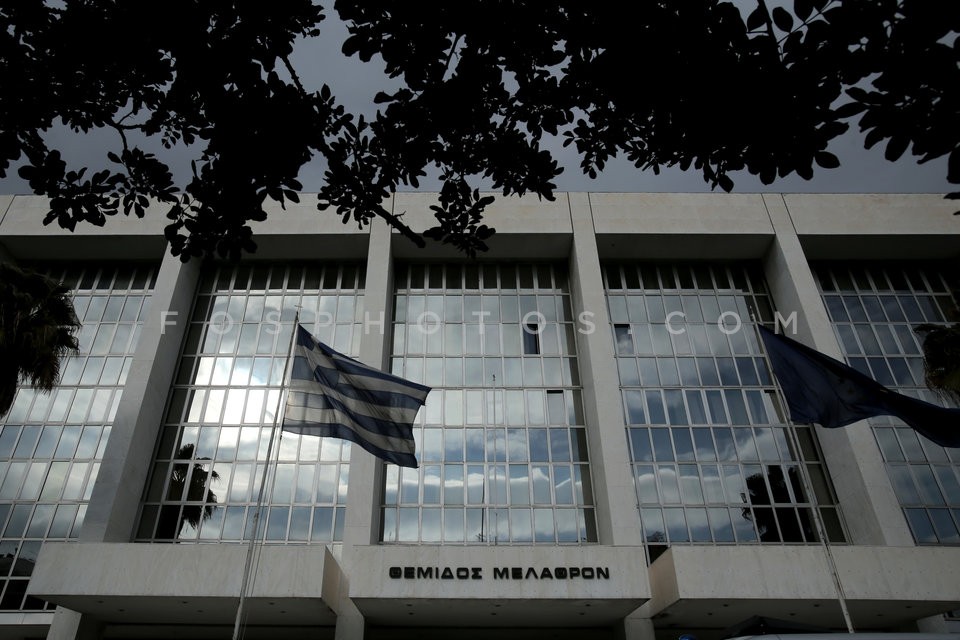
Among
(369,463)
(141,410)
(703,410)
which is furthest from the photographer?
(703,410)

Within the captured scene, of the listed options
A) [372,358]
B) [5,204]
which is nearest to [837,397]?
[372,358]

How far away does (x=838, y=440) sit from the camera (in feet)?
61.8

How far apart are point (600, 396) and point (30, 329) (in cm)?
1488

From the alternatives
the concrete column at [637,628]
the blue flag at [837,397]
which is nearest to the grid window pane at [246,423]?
the concrete column at [637,628]

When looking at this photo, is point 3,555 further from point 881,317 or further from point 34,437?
point 881,317

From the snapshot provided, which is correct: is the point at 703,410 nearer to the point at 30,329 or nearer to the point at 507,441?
the point at 507,441

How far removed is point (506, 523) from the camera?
18797mm

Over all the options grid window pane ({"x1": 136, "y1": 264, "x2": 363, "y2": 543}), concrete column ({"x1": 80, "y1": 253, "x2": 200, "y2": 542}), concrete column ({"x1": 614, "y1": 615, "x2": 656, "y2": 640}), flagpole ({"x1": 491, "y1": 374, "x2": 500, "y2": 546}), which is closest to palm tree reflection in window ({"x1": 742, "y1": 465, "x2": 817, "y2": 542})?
concrete column ({"x1": 614, "y1": 615, "x2": 656, "y2": 640})

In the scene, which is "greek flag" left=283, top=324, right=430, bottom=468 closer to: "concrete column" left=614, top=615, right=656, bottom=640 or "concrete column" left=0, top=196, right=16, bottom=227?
"concrete column" left=614, top=615, right=656, bottom=640

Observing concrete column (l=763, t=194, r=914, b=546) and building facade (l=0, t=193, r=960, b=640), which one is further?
concrete column (l=763, t=194, r=914, b=546)

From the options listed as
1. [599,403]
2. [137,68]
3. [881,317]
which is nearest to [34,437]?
[599,403]

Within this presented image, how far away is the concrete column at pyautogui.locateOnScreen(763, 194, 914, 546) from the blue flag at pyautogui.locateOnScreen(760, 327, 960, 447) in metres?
8.72

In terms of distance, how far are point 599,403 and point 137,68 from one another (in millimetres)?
15806

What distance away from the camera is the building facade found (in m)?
15.0
